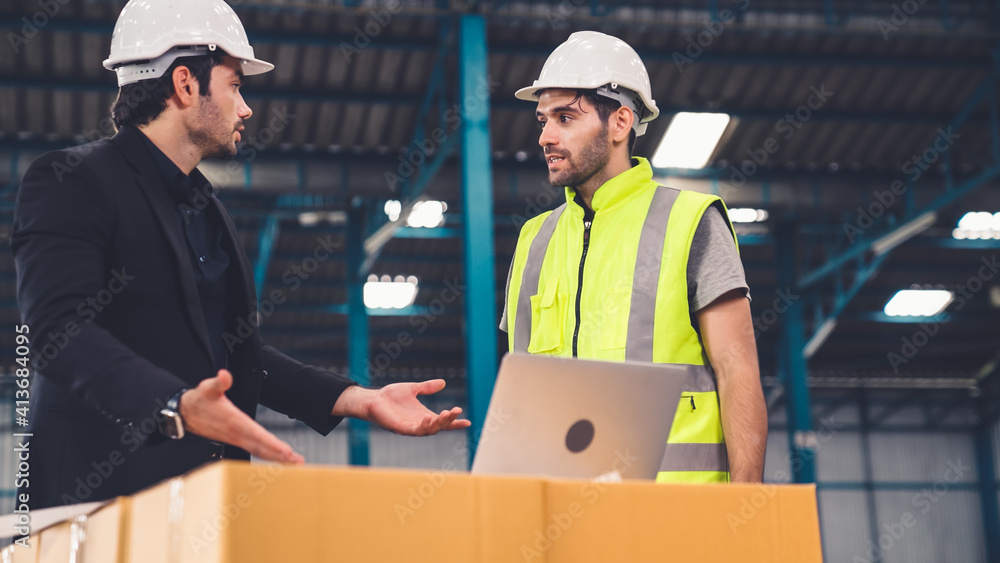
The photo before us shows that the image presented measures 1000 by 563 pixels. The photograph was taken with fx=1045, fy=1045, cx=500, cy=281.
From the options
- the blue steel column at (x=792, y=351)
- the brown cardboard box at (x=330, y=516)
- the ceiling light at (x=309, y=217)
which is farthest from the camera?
the blue steel column at (x=792, y=351)

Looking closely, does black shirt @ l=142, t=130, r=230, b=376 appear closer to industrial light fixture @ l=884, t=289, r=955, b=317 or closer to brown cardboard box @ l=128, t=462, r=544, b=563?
brown cardboard box @ l=128, t=462, r=544, b=563

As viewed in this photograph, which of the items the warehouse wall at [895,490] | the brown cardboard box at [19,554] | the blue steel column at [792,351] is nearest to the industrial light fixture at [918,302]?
the blue steel column at [792,351]

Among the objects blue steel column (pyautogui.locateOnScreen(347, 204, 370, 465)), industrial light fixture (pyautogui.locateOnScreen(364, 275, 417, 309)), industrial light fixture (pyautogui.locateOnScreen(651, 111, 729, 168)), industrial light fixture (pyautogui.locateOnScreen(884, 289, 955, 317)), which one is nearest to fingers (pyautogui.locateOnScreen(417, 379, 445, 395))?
industrial light fixture (pyautogui.locateOnScreen(651, 111, 729, 168))

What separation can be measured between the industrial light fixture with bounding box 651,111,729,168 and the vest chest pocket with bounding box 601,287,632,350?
37.6 feet

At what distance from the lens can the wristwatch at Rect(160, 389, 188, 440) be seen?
2.00 m

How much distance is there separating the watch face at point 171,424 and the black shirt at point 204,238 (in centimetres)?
59

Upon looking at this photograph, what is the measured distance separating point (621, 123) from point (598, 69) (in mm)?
204

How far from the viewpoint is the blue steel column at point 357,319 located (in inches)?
612

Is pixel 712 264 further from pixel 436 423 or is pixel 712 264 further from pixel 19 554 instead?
pixel 19 554

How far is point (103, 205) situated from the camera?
96.2 inches

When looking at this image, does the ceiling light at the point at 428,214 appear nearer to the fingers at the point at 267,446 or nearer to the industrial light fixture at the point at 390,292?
the industrial light fixture at the point at 390,292

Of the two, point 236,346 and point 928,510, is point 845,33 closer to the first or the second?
point 236,346

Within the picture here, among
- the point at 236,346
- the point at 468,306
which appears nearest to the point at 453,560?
the point at 236,346

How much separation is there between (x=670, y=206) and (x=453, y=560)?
1871 millimetres
